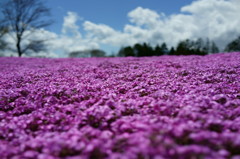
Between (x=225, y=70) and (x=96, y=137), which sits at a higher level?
(x=225, y=70)

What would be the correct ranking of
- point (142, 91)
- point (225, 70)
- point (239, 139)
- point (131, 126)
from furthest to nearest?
point (225, 70) → point (142, 91) → point (131, 126) → point (239, 139)

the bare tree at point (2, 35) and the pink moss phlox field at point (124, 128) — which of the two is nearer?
the pink moss phlox field at point (124, 128)

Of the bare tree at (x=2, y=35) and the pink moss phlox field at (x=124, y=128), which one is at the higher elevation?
the bare tree at (x=2, y=35)

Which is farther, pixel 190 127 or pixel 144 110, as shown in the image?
pixel 144 110

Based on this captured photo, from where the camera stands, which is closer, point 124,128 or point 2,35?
point 124,128

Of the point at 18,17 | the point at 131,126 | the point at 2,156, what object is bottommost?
the point at 2,156

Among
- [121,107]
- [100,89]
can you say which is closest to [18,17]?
[100,89]

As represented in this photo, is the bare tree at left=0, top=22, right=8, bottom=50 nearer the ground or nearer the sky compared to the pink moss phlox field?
nearer the sky

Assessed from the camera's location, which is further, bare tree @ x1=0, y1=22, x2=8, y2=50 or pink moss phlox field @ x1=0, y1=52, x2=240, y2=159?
bare tree @ x1=0, y1=22, x2=8, y2=50

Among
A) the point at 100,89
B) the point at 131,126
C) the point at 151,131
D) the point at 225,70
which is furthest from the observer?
the point at 225,70

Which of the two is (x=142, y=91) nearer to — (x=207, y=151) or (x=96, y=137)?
(x=96, y=137)

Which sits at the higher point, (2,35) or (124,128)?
(2,35)
